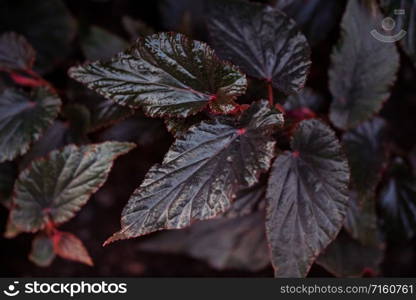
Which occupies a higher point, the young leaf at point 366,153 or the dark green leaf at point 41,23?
the dark green leaf at point 41,23

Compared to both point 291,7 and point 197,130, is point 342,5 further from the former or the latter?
point 197,130

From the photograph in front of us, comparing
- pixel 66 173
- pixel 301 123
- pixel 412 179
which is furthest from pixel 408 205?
pixel 66 173

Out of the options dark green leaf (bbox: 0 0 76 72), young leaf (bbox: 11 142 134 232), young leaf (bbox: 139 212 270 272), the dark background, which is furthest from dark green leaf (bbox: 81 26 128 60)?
young leaf (bbox: 139 212 270 272)

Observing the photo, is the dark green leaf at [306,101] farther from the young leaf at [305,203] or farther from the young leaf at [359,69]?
the young leaf at [305,203]

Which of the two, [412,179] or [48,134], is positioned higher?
[48,134]

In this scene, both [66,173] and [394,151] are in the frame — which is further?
[394,151]

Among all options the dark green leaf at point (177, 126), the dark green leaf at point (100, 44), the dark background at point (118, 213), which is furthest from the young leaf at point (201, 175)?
the dark background at point (118, 213)

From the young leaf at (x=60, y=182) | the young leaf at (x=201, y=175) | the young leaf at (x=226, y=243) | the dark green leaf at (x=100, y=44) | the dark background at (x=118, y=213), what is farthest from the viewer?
the dark background at (x=118, y=213)

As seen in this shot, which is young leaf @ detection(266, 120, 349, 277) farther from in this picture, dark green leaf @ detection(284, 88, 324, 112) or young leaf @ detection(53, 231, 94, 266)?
young leaf @ detection(53, 231, 94, 266)
